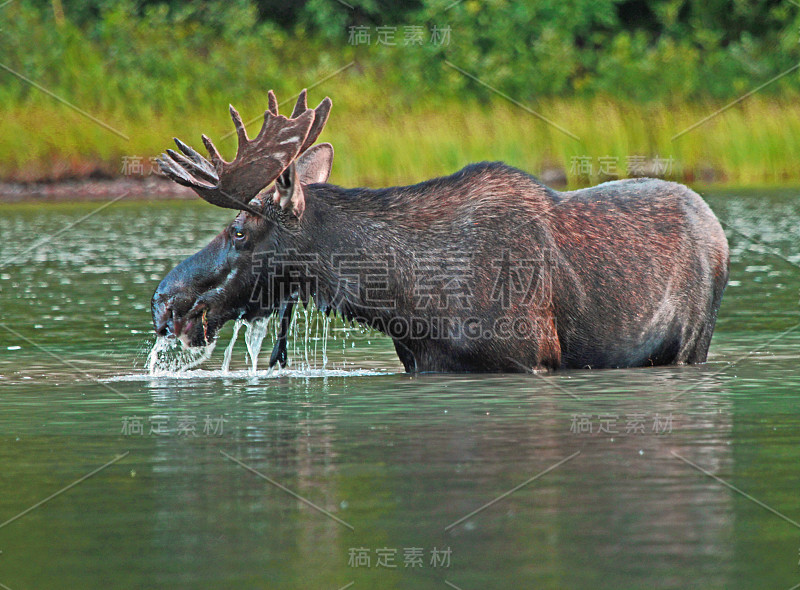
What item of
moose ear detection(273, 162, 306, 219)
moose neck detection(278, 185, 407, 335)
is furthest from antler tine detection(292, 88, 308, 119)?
moose neck detection(278, 185, 407, 335)

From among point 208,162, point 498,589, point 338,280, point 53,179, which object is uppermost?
point 53,179

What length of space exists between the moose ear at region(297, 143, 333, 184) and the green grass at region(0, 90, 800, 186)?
1611cm

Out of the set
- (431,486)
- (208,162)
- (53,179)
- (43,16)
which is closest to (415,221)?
(208,162)

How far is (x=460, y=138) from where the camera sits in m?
28.4

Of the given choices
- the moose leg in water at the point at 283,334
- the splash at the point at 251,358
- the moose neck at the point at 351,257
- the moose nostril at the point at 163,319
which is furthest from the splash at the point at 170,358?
the moose neck at the point at 351,257

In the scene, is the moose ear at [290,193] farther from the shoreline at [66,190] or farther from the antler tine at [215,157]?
the shoreline at [66,190]

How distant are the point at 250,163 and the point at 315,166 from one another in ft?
3.95

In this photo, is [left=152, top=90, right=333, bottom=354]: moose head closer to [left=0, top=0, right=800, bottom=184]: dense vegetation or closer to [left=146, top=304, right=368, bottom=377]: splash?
[left=146, top=304, right=368, bottom=377]: splash

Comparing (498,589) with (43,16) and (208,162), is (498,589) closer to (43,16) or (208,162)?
(208,162)

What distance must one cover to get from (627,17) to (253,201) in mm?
33382

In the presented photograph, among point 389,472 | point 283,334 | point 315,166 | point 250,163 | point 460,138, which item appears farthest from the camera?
point 460,138

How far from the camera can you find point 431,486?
21.0 feet

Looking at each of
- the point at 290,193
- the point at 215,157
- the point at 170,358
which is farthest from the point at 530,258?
the point at 170,358

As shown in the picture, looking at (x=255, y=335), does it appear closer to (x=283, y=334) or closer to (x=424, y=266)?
(x=283, y=334)
